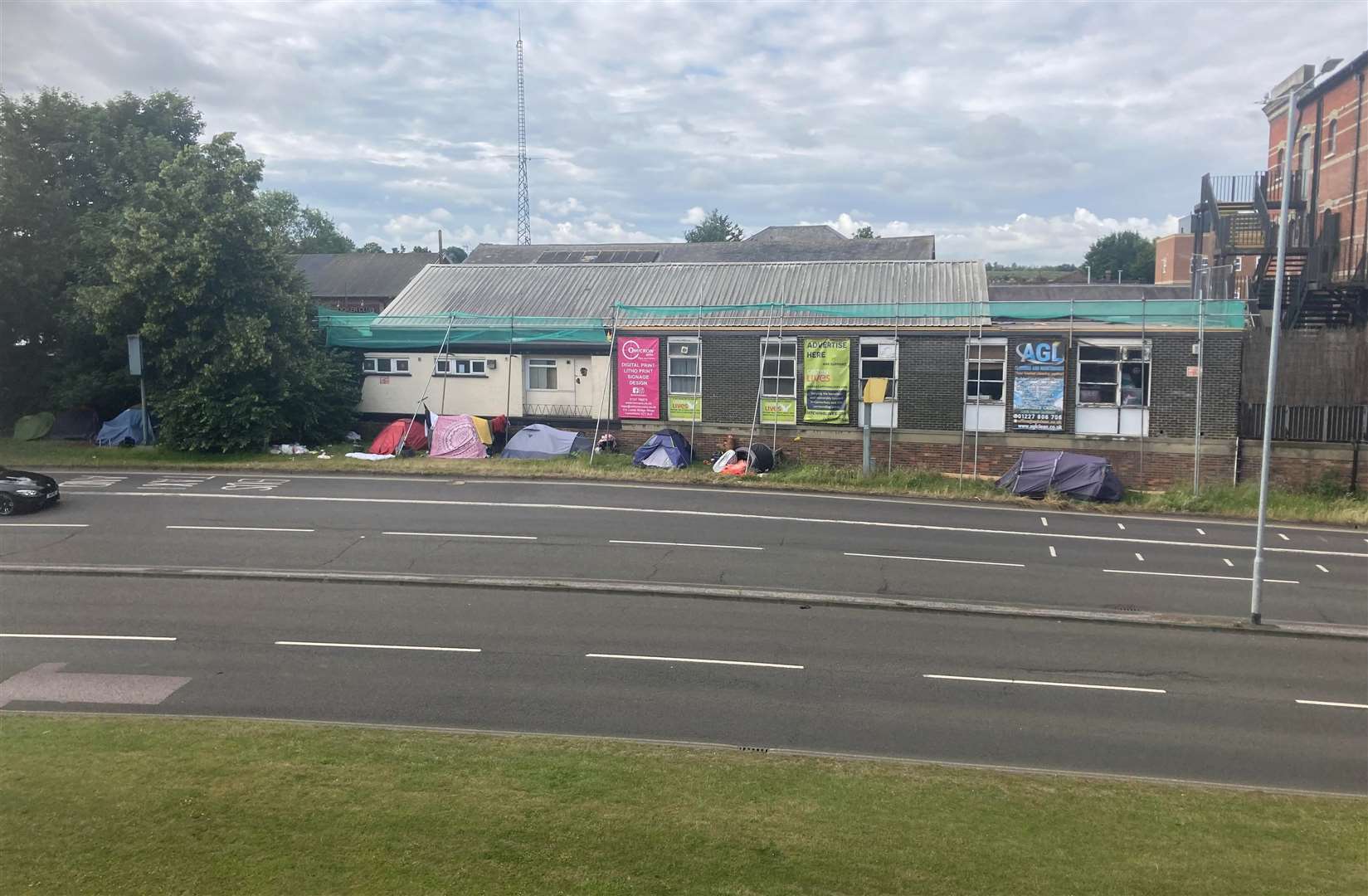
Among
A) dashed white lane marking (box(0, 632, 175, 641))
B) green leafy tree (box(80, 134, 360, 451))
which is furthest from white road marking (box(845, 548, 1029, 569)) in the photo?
green leafy tree (box(80, 134, 360, 451))

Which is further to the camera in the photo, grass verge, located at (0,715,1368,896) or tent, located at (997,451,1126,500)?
tent, located at (997,451,1126,500)

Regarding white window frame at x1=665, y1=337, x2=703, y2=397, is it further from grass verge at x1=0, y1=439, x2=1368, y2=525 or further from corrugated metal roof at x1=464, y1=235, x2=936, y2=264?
corrugated metal roof at x1=464, y1=235, x2=936, y2=264

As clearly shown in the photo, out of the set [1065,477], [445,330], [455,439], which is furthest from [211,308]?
[1065,477]

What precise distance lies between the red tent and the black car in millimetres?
9995

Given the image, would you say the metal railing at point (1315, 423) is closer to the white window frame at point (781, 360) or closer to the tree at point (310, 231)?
the white window frame at point (781, 360)

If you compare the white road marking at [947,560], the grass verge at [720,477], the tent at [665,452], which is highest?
the tent at [665,452]

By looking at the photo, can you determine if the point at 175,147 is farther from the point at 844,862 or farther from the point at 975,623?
the point at 844,862

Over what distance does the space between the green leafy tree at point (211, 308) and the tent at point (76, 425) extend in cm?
420

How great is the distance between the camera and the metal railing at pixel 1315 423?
27.1m

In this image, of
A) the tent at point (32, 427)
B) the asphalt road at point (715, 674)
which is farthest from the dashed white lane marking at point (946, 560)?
the tent at point (32, 427)

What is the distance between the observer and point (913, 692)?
13102 millimetres

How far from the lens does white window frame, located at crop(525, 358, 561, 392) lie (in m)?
35.5

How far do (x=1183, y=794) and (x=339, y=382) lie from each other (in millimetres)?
31583

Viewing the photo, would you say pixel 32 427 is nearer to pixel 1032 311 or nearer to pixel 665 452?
pixel 665 452
